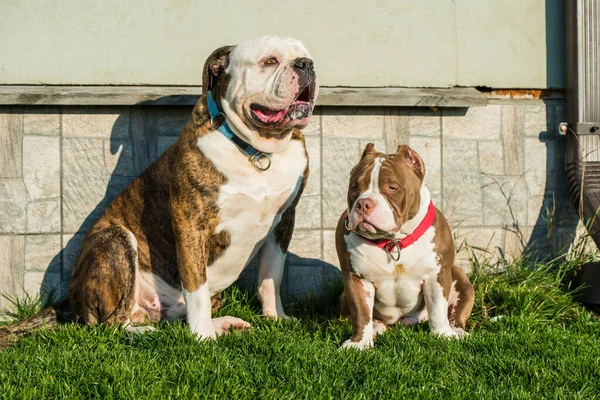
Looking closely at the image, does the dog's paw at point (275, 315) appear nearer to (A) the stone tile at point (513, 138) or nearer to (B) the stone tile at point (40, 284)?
(B) the stone tile at point (40, 284)

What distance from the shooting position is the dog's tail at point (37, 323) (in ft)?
14.7

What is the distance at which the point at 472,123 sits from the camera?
6.12 meters

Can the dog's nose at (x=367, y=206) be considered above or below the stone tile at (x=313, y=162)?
below

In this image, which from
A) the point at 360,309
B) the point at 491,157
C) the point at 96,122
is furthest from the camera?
the point at 491,157

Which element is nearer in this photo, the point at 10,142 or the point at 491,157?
the point at 10,142

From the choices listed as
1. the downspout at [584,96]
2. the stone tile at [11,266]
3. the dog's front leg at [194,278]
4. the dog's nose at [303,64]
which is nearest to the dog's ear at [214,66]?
the dog's nose at [303,64]

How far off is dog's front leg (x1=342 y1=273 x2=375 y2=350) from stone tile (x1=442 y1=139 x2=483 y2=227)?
200 centimetres

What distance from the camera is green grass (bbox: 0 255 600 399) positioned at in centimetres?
331

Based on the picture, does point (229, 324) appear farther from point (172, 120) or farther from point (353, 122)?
point (353, 122)

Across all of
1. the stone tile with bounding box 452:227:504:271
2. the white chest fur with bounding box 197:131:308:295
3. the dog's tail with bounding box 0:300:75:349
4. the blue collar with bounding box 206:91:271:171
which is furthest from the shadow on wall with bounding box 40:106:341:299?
the blue collar with bounding box 206:91:271:171

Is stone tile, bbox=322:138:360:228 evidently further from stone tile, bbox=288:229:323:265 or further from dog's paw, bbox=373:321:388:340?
dog's paw, bbox=373:321:388:340

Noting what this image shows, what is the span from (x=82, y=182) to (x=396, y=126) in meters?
2.58

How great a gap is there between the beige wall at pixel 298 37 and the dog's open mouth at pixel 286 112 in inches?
63.3

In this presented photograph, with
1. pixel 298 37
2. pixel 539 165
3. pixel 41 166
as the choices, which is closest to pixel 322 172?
pixel 298 37
